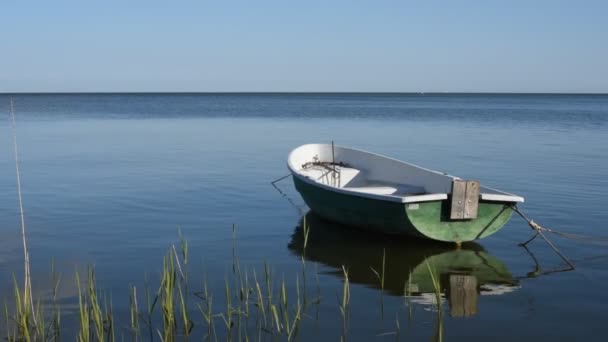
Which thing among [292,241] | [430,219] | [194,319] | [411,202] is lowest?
[292,241]

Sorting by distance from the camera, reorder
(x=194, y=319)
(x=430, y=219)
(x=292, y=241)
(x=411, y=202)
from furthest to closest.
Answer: (x=292, y=241) < (x=430, y=219) < (x=411, y=202) < (x=194, y=319)

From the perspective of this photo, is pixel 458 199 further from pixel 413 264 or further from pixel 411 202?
pixel 413 264

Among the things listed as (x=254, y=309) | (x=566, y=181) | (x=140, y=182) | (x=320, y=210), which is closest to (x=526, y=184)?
(x=566, y=181)

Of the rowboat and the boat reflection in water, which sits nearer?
the boat reflection in water

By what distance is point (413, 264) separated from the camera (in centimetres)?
915

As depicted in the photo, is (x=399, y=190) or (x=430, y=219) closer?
(x=430, y=219)

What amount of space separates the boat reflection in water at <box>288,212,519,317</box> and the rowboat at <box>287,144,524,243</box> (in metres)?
0.24

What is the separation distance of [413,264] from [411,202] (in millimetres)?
846

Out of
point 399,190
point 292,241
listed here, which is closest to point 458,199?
point 399,190

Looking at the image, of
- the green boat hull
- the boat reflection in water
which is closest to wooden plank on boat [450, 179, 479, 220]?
the green boat hull

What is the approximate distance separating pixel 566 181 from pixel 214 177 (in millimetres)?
8729

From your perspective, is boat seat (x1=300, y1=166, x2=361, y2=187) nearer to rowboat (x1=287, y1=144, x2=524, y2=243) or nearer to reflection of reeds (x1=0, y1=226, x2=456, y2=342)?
rowboat (x1=287, y1=144, x2=524, y2=243)

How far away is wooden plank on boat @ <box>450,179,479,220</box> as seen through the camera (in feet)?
29.7

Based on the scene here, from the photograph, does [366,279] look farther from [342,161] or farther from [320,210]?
[342,161]
